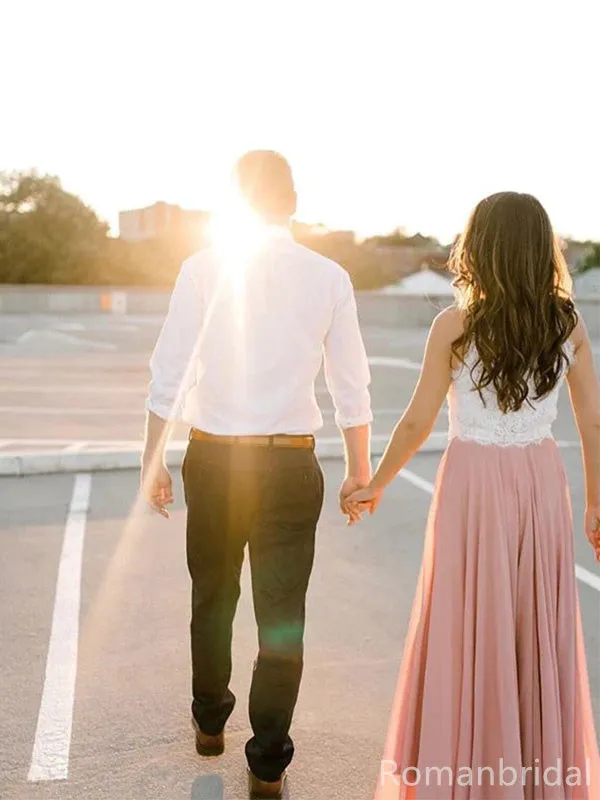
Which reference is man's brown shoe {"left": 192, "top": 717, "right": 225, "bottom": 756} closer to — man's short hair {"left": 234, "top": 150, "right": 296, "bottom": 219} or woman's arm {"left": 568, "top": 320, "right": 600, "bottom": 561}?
woman's arm {"left": 568, "top": 320, "right": 600, "bottom": 561}

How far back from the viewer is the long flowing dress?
9.00ft

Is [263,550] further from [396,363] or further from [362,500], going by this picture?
[396,363]

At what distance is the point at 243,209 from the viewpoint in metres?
2.98

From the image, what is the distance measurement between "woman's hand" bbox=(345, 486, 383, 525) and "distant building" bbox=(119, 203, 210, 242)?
67.1 meters

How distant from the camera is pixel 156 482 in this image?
3.20 metres

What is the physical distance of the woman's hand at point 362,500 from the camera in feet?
10.2

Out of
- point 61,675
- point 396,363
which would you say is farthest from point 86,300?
point 61,675

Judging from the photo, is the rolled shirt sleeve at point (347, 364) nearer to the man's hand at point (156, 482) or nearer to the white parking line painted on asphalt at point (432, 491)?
the man's hand at point (156, 482)

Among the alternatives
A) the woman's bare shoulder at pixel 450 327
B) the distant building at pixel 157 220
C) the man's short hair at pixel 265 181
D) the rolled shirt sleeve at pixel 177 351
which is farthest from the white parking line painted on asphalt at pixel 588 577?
the distant building at pixel 157 220

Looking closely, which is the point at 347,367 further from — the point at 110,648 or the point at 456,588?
the point at 110,648

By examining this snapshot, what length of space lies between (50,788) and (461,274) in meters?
2.21

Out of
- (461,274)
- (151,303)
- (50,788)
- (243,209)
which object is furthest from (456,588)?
(151,303)

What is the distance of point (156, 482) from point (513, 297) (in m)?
1.37

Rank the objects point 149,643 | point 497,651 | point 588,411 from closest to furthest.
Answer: point 497,651 → point 588,411 → point 149,643
